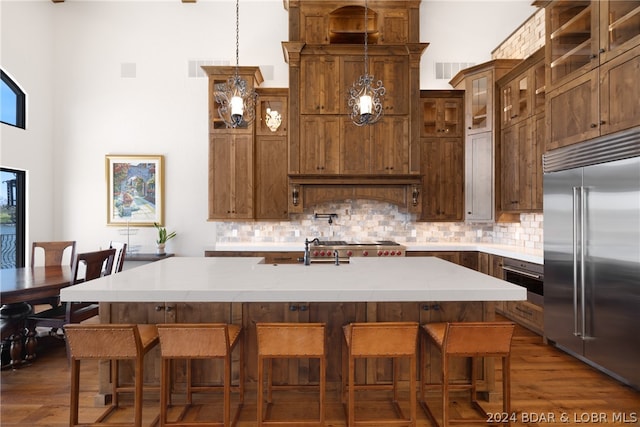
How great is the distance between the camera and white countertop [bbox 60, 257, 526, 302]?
6.54 ft

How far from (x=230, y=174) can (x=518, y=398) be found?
4219mm

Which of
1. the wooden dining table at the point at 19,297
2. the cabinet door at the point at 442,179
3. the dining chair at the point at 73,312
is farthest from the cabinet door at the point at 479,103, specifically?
the wooden dining table at the point at 19,297

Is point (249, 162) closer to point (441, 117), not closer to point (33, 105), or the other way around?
point (441, 117)

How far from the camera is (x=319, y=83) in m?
5.14

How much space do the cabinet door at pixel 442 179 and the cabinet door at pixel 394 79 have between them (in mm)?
684

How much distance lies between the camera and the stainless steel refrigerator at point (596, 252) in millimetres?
2580

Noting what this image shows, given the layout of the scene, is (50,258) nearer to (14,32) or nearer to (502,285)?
(14,32)

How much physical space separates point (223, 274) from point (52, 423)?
1416 mm

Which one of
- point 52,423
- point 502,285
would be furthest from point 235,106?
point 52,423

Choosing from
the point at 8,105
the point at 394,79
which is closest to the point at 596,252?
the point at 394,79

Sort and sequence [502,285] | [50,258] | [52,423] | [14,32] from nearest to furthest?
1. [502,285]
2. [52,423]
3. [50,258]
4. [14,32]

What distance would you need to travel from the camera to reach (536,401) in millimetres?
2615

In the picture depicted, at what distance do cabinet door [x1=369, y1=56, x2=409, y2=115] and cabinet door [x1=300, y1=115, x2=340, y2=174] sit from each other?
0.81 meters

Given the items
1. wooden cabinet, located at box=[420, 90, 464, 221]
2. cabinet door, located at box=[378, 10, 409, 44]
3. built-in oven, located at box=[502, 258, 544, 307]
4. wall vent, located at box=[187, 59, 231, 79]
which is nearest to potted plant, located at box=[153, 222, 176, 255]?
wall vent, located at box=[187, 59, 231, 79]
